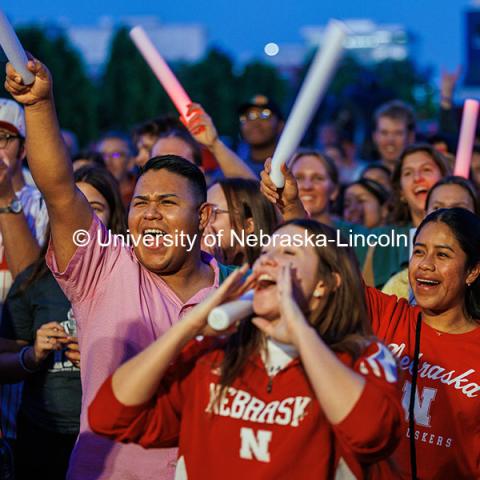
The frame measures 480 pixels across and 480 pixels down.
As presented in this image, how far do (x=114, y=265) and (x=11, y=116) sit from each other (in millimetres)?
2247

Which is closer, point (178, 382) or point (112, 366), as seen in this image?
point (178, 382)

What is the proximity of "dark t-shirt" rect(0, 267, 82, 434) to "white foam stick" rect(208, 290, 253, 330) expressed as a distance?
215 centimetres

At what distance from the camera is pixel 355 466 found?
3.20m

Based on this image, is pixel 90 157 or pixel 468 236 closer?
pixel 468 236

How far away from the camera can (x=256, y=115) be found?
27.9 feet

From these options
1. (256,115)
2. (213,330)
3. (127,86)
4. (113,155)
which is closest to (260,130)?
(256,115)

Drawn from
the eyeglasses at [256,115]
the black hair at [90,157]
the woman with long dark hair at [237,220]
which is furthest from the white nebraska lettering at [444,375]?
the eyeglasses at [256,115]

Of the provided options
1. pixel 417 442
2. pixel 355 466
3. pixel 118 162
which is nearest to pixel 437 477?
pixel 417 442

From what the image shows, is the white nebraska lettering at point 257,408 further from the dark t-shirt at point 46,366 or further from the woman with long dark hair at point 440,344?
the dark t-shirt at point 46,366

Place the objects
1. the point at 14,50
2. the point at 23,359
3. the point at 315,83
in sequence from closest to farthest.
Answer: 1. the point at 315,83
2. the point at 14,50
3. the point at 23,359

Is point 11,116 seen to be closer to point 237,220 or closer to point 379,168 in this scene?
point 237,220

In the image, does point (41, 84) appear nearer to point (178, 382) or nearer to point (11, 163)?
point (178, 382)

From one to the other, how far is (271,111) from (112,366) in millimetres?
4926

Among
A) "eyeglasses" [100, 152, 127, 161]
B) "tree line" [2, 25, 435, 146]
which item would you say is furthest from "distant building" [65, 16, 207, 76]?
"eyeglasses" [100, 152, 127, 161]
